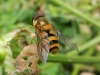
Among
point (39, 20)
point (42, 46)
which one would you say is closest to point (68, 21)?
point (39, 20)

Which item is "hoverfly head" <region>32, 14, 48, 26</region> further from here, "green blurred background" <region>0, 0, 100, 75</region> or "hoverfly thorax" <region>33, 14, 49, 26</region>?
"green blurred background" <region>0, 0, 100, 75</region>

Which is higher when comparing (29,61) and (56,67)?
(29,61)

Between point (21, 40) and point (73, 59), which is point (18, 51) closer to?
point (21, 40)

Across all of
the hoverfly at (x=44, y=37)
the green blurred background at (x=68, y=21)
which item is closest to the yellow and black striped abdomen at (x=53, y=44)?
the hoverfly at (x=44, y=37)

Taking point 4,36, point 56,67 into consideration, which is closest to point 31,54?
point 4,36

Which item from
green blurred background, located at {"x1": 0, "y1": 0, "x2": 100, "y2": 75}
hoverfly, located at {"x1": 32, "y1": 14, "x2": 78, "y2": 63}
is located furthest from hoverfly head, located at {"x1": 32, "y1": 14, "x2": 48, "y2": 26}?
green blurred background, located at {"x1": 0, "y1": 0, "x2": 100, "y2": 75}
